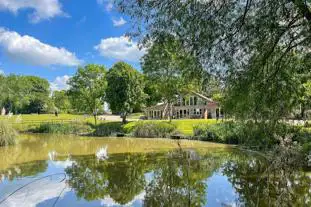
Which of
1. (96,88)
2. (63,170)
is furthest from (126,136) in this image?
(63,170)

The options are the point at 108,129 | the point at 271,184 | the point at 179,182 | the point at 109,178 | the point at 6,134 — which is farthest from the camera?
the point at 108,129

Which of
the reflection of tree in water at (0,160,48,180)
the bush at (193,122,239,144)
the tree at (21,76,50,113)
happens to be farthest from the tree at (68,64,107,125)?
the tree at (21,76,50,113)

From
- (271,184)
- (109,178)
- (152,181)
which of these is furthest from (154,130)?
(271,184)

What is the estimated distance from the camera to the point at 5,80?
233ft

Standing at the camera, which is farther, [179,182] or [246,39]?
[179,182]

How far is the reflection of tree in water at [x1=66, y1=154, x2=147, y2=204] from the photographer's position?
11.1 metres

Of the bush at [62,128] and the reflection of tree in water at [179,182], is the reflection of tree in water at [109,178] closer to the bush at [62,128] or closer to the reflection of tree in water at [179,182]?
the reflection of tree in water at [179,182]

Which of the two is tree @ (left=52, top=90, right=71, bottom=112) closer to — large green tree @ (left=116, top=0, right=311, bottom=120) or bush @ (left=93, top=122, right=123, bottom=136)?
bush @ (left=93, top=122, right=123, bottom=136)

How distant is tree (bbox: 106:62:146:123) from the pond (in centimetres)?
2082

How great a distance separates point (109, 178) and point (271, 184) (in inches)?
238

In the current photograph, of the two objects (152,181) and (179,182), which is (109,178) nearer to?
(152,181)

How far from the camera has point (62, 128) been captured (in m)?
41.2

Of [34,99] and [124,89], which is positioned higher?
[34,99]

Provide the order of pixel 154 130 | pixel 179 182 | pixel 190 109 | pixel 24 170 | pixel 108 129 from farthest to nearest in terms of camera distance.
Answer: pixel 190 109 < pixel 108 129 < pixel 154 130 < pixel 24 170 < pixel 179 182
